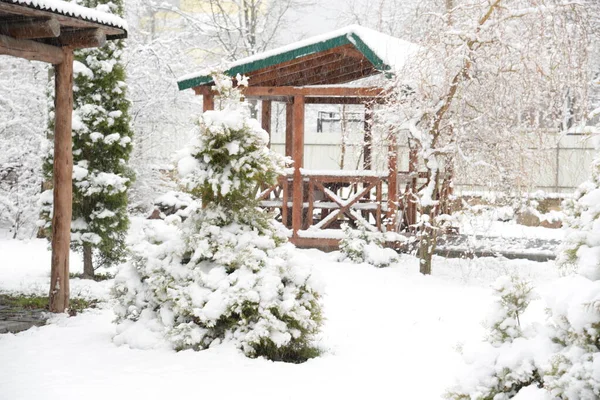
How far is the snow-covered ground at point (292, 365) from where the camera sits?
16.2 ft

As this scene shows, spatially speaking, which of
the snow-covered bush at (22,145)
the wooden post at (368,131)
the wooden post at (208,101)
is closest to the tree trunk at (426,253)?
the wooden post at (368,131)

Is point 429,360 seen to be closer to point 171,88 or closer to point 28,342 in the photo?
point 28,342

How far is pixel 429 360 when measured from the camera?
19.4 feet

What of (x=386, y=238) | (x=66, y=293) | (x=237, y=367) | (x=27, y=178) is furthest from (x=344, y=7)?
(x=237, y=367)

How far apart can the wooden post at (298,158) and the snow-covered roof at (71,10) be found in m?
5.01

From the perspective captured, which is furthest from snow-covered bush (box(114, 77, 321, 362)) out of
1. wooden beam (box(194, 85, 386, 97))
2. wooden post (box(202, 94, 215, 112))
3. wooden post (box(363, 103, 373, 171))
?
wooden post (box(202, 94, 215, 112))

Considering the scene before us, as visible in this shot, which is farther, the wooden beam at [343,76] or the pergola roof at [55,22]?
the wooden beam at [343,76]

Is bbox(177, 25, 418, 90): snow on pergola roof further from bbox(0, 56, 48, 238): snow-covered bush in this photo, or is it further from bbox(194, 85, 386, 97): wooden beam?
bbox(0, 56, 48, 238): snow-covered bush

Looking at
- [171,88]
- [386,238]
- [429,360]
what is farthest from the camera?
[171,88]

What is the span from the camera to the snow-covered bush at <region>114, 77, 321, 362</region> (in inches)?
225

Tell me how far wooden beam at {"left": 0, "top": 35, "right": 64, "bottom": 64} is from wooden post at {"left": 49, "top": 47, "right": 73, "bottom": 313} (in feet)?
0.44

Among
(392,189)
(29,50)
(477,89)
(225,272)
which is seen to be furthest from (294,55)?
(225,272)

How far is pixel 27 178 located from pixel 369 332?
426 inches

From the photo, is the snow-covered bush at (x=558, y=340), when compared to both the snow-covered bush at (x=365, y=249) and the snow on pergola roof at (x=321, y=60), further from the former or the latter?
the snow-covered bush at (x=365, y=249)
